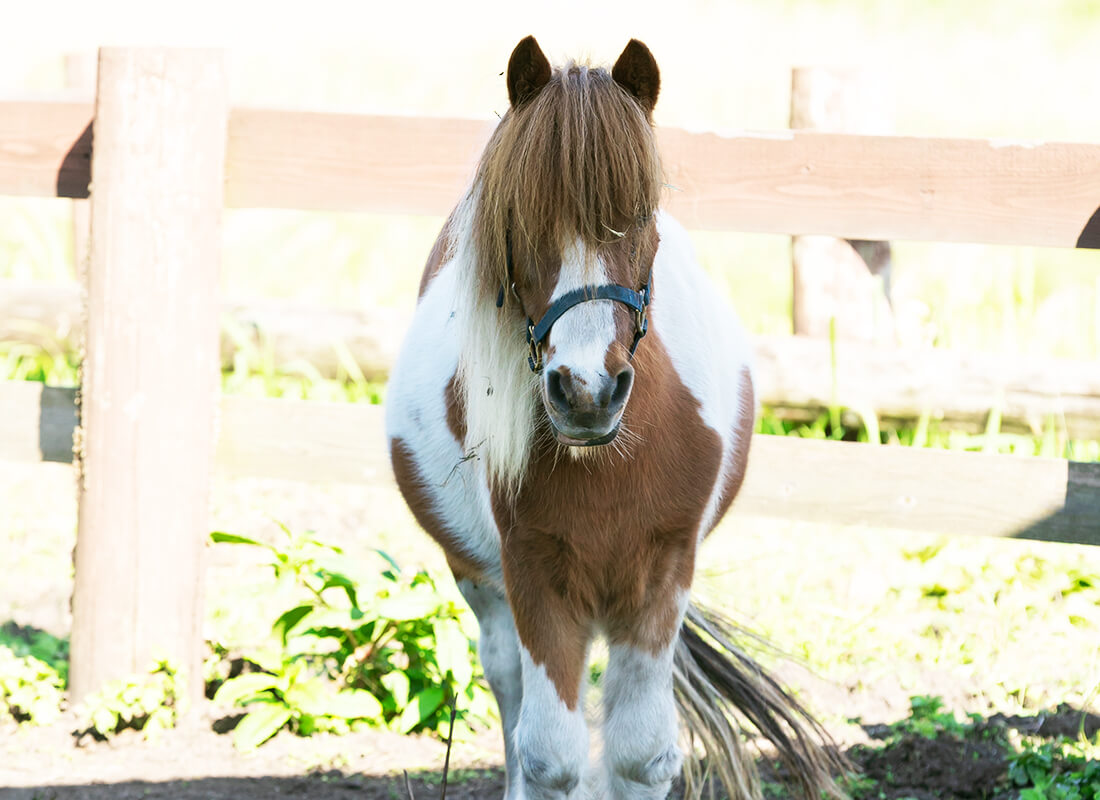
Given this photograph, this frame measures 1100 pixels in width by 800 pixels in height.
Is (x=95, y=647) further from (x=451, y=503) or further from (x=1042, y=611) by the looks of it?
(x=1042, y=611)

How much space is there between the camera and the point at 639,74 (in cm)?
203

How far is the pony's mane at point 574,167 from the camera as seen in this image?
1.87 m

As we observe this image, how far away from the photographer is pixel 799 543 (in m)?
4.79

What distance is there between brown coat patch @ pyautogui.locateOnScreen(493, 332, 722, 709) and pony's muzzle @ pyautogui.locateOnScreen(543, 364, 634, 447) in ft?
1.04

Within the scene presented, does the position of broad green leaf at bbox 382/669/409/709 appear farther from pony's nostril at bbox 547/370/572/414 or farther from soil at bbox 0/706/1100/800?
pony's nostril at bbox 547/370/572/414

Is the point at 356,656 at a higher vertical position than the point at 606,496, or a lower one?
lower

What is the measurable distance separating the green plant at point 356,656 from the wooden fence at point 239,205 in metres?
0.32

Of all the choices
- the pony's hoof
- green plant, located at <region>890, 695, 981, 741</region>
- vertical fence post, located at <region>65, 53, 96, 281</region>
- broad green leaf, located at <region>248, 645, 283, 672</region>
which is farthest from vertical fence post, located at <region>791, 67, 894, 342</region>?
vertical fence post, located at <region>65, 53, 96, 281</region>

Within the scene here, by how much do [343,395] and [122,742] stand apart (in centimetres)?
244

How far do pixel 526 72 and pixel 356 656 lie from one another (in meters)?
2.17

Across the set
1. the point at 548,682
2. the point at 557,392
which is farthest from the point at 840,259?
the point at 557,392

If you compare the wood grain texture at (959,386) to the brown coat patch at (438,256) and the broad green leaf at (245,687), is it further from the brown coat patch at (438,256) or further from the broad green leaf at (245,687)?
the broad green leaf at (245,687)

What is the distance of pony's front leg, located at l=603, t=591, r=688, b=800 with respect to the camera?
2.34m

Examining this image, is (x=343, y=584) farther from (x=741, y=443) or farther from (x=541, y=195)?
(x=541, y=195)
